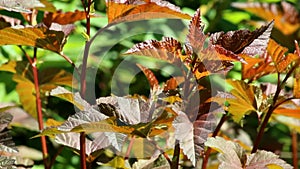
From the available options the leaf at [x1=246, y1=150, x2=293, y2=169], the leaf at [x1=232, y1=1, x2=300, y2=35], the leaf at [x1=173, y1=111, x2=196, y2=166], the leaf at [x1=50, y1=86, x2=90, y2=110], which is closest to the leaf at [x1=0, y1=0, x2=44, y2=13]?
the leaf at [x1=50, y1=86, x2=90, y2=110]

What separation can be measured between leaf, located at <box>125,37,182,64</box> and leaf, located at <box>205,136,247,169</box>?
104 millimetres

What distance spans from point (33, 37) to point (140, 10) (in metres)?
0.14

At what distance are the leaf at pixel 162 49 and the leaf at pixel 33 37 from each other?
16cm

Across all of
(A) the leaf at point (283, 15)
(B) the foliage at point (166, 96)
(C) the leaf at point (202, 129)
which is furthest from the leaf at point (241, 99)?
(A) the leaf at point (283, 15)

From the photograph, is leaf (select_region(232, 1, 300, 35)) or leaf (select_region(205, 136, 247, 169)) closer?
leaf (select_region(205, 136, 247, 169))

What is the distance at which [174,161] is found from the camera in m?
0.62

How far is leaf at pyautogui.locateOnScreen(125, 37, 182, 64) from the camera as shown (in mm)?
600

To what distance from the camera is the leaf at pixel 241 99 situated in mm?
728

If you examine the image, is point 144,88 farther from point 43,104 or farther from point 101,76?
point 43,104

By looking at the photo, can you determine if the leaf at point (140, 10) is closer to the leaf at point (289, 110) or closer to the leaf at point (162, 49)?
the leaf at point (162, 49)

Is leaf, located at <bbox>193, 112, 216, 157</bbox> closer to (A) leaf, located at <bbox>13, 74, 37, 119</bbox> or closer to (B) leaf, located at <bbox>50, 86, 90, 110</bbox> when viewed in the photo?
(B) leaf, located at <bbox>50, 86, 90, 110</bbox>

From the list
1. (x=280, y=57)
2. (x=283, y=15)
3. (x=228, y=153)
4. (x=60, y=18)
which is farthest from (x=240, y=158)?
(x=283, y=15)

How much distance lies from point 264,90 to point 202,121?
0.27 metres

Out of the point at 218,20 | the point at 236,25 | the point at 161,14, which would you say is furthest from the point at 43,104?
the point at 236,25
